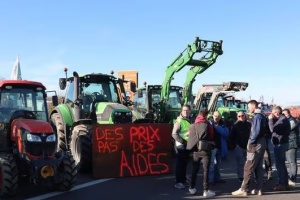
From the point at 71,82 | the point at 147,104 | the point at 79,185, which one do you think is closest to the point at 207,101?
the point at 147,104

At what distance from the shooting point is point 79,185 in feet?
29.0

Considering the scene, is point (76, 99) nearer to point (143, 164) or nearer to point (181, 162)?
point (143, 164)

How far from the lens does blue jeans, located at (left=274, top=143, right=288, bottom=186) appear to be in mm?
8850

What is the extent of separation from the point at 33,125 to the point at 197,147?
3.25 meters

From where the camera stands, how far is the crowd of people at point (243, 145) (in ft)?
26.7

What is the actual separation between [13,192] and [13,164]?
19.5 inches

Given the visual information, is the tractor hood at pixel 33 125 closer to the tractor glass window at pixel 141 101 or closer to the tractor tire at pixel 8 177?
the tractor tire at pixel 8 177

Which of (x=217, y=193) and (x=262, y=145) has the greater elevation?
(x=262, y=145)

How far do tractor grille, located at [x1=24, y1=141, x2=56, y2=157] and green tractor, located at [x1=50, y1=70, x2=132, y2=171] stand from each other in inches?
81.8

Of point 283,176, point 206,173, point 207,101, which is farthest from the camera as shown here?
point 207,101

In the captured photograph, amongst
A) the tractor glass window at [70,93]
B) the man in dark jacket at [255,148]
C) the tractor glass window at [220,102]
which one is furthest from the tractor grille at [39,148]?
the tractor glass window at [220,102]

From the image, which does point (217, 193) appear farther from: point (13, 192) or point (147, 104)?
point (147, 104)

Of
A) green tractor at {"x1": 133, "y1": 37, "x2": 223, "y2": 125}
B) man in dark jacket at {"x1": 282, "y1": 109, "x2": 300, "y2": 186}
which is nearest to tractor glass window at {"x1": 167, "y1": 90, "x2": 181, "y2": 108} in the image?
green tractor at {"x1": 133, "y1": 37, "x2": 223, "y2": 125}

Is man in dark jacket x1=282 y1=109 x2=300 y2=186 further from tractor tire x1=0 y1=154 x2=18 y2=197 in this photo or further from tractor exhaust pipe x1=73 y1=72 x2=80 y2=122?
tractor tire x1=0 y1=154 x2=18 y2=197
